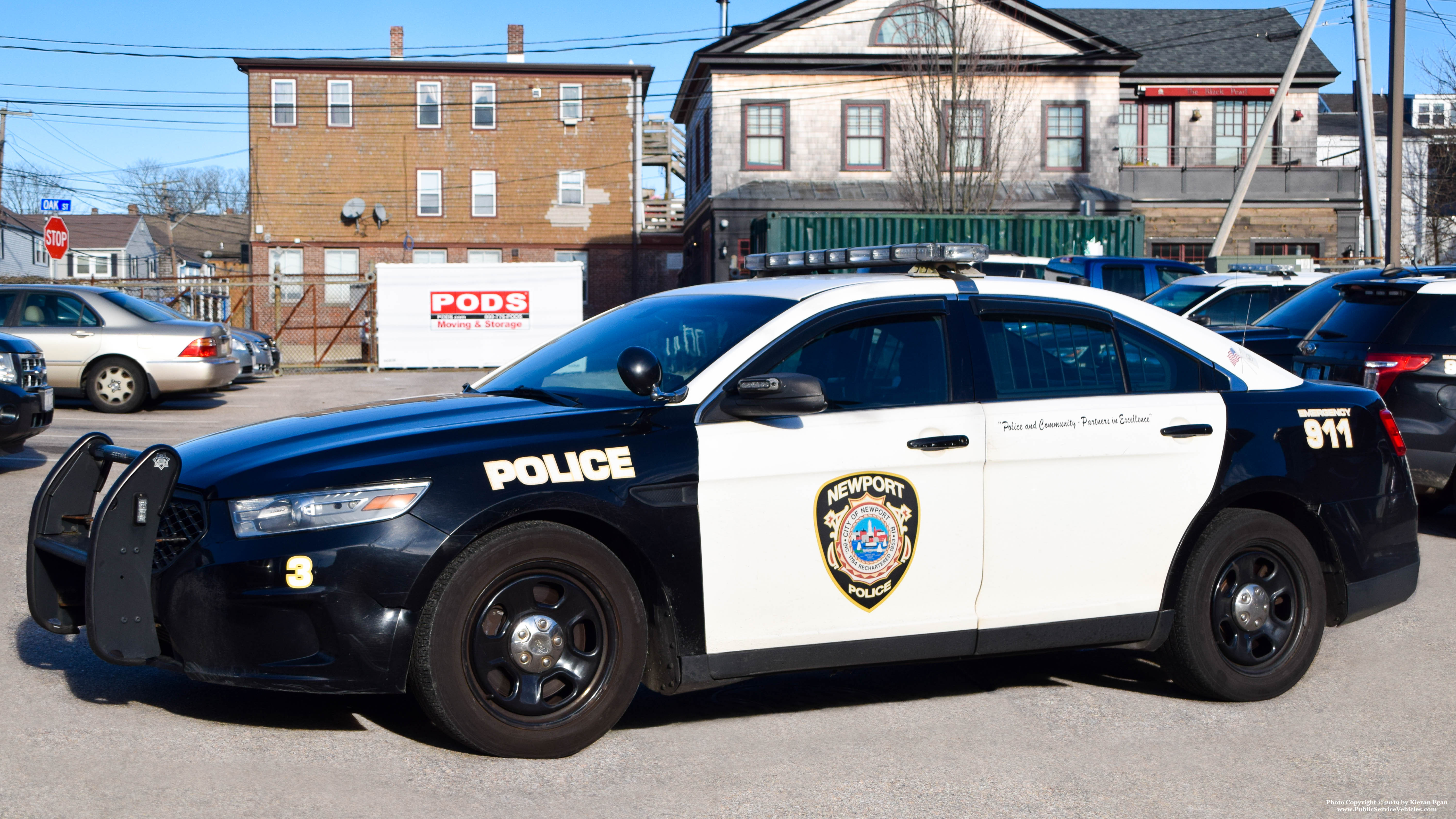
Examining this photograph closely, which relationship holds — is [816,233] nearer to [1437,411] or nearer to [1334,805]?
[1437,411]

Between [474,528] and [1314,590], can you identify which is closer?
[474,528]

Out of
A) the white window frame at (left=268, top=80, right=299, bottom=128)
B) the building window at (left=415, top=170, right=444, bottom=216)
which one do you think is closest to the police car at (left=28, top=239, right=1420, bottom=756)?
the building window at (left=415, top=170, right=444, bottom=216)

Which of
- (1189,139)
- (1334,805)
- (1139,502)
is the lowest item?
(1334,805)

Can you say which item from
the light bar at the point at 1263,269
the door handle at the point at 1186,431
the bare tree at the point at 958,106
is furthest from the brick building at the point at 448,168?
the door handle at the point at 1186,431

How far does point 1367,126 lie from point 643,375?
22.6 meters

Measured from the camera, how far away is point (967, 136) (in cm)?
3366

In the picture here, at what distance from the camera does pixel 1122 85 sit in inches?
1485

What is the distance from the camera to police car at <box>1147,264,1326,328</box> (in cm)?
1467

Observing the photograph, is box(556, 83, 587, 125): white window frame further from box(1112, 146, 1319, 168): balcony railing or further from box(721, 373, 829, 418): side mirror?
box(721, 373, 829, 418): side mirror

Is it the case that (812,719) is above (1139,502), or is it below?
below

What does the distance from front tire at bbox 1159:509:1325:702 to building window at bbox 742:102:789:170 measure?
3045cm

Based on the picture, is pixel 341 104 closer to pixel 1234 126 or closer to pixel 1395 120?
pixel 1234 126

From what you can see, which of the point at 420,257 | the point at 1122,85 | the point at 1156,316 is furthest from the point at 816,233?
the point at 1156,316

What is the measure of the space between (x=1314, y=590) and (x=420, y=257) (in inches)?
1605
